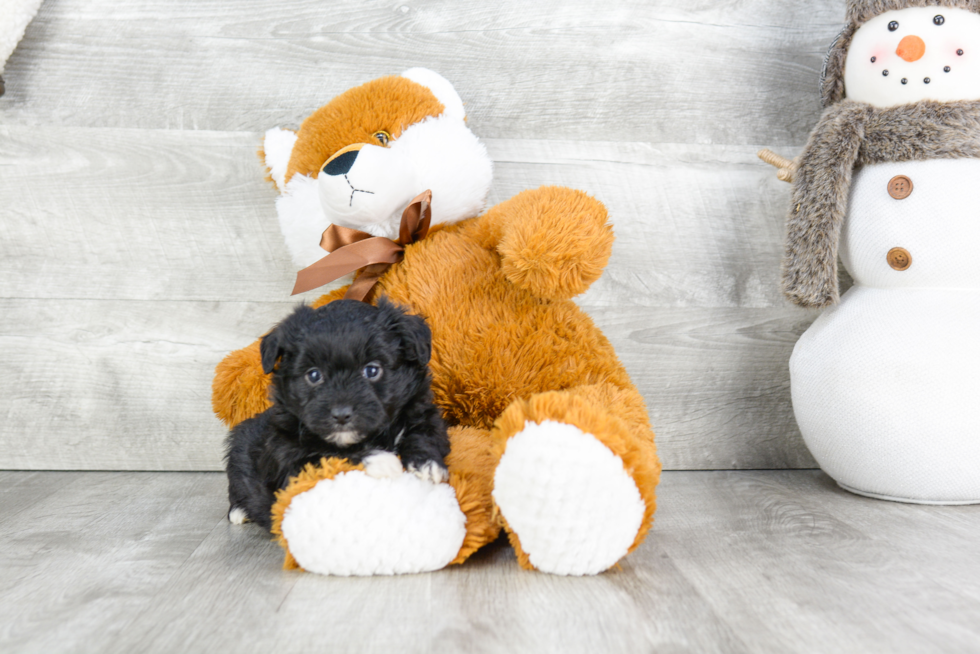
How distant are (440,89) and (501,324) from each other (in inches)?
18.1

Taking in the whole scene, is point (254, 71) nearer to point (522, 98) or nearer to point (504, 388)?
point (522, 98)

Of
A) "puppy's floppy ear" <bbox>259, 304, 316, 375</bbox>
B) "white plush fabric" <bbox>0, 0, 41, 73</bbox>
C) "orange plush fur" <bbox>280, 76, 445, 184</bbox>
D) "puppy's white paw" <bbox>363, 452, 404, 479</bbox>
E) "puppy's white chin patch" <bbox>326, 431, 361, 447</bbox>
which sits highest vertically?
"white plush fabric" <bbox>0, 0, 41, 73</bbox>

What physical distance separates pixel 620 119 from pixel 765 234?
1.39ft

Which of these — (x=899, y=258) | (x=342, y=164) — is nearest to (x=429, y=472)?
(x=342, y=164)

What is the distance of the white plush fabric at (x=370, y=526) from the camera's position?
92 centimetres

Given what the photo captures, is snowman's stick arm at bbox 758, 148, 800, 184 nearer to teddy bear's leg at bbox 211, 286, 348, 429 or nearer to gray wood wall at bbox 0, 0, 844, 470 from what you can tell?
gray wood wall at bbox 0, 0, 844, 470

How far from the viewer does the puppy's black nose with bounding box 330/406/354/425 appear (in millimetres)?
895

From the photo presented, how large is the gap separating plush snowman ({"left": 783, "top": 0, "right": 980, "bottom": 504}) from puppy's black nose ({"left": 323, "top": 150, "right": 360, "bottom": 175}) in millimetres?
840

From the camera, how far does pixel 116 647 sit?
781 millimetres

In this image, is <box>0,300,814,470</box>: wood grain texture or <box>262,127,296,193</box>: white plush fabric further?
<box>0,300,814,470</box>: wood grain texture

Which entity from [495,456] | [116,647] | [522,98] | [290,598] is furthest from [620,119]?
[116,647]

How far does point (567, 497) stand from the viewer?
886 mm

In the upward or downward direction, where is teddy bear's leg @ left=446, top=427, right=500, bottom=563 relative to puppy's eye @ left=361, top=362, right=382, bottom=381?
downward

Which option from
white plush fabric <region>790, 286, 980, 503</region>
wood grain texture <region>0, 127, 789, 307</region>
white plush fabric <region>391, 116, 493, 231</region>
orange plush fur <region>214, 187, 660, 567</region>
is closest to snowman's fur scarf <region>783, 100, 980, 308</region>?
white plush fabric <region>790, 286, 980, 503</region>
